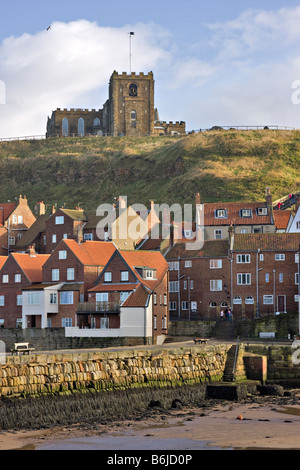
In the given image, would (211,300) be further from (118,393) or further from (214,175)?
(214,175)

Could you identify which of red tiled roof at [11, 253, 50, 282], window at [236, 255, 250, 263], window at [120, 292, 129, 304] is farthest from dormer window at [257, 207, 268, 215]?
window at [120, 292, 129, 304]

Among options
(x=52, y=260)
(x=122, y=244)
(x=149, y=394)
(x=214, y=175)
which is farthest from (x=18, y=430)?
(x=214, y=175)

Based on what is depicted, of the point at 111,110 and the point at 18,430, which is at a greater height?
the point at 111,110

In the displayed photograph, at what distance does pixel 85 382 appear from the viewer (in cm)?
4078

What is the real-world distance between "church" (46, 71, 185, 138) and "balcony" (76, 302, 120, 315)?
295 feet

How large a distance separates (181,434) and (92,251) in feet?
142

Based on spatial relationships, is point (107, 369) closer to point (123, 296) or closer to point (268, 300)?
point (123, 296)

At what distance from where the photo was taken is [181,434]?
3469 cm

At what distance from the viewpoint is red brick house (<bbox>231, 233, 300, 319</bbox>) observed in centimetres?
7225

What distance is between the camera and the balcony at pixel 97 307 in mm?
67250

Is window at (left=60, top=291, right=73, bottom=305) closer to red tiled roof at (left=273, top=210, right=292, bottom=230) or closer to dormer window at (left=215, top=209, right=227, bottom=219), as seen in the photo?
dormer window at (left=215, top=209, right=227, bottom=219)

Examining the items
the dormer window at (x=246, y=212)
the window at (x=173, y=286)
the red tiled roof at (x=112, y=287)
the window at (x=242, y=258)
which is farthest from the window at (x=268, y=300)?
the dormer window at (x=246, y=212)

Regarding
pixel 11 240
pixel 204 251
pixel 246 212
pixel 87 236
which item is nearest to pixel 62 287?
pixel 204 251

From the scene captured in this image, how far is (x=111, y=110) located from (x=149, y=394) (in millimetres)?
119313
